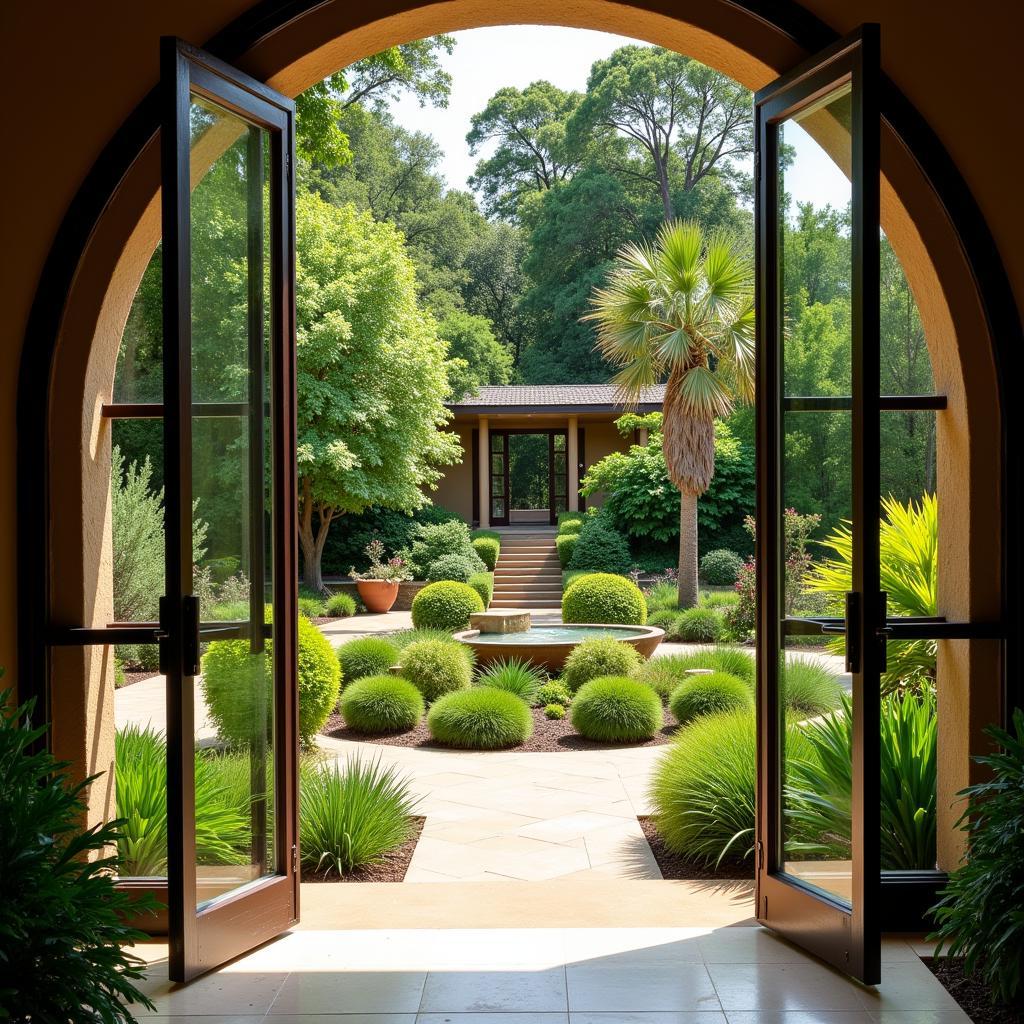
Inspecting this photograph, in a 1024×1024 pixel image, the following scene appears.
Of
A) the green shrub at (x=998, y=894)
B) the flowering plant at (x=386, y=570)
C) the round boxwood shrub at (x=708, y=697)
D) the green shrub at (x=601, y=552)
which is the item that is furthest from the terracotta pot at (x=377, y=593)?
the green shrub at (x=998, y=894)

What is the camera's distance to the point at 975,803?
3744 mm

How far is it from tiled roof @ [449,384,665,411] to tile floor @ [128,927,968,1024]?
20521 millimetres

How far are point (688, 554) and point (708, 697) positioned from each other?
832cm

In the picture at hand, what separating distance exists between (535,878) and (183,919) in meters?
2.08

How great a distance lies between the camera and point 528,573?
2141 cm

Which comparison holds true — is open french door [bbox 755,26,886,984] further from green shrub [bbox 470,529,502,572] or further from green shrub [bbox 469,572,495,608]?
green shrub [bbox 470,529,502,572]

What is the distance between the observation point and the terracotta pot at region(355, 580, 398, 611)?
766 inches

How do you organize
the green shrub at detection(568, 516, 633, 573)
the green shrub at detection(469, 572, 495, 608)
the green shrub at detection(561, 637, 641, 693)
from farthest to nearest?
the green shrub at detection(568, 516, 633, 573) → the green shrub at detection(469, 572, 495, 608) → the green shrub at detection(561, 637, 641, 693)

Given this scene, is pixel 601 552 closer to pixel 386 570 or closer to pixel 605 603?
pixel 386 570

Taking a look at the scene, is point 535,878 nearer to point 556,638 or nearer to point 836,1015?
point 836,1015

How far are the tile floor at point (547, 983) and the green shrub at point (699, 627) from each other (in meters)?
11.0

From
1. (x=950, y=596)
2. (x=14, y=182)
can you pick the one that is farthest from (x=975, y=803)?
(x=14, y=182)

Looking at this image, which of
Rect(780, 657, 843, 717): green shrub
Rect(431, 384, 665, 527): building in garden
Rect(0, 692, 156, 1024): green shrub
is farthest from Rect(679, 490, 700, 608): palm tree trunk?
Rect(0, 692, 156, 1024): green shrub

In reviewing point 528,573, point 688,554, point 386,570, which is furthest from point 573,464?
point 688,554
